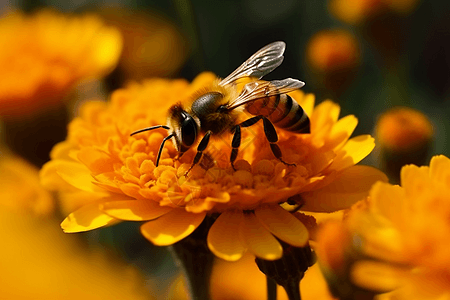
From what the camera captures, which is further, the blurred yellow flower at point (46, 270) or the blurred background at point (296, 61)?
the blurred background at point (296, 61)

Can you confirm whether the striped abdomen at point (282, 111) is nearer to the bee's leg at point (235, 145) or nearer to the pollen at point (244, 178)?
the bee's leg at point (235, 145)

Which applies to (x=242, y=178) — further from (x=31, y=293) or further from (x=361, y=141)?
(x=31, y=293)

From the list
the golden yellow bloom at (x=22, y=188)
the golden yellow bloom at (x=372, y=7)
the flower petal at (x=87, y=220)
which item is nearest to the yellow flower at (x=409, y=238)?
the flower petal at (x=87, y=220)

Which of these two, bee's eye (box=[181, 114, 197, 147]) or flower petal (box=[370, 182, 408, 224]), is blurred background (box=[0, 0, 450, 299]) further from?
flower petal (box=[370, 182, 408, 224])

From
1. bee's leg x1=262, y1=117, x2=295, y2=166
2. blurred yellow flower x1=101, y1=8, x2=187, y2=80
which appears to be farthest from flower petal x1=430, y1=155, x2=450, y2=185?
blurred yellow flower x1=101, y1=8, x2=187, y2=80

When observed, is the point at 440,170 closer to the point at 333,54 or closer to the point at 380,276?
the point at 380,276

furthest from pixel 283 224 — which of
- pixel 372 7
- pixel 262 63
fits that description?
pixel 372 7

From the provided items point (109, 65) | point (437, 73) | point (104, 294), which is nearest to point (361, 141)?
point (104, 294)
